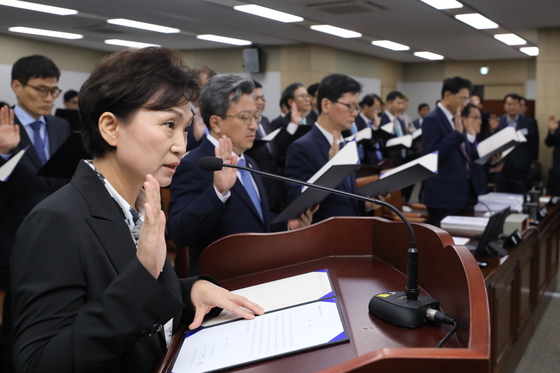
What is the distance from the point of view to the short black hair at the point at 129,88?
114cm

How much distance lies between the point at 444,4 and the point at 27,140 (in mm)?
5839

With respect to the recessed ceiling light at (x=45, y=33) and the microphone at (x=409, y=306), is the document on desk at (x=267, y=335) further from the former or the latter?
the recessed ceiling light at (x=45, y=33)

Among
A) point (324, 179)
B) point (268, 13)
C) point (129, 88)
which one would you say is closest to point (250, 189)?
point (324, 179)

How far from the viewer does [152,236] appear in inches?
38.9

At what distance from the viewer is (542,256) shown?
13.2 ft

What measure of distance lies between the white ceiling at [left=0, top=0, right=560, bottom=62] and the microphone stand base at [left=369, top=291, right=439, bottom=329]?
253 inches

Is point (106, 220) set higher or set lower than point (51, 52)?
lower

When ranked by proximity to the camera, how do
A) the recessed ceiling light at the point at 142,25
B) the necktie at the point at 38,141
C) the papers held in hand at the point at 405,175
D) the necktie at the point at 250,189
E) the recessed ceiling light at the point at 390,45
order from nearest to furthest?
the necktie at the point at 250,189, the papers held in hand at the point at 405,175, the necktie at the point at 38,141, the recessed ceiling light at the point at 142,25, the recessed ceiling light at the point at 390,45

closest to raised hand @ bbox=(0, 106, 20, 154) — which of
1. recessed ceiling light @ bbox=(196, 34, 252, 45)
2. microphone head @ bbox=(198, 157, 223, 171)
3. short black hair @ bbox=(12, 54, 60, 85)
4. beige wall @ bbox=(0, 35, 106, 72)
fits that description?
short black hair @ bbox=(12, 54, 60, 85)

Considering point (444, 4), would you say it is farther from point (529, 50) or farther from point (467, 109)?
point (529, 50)

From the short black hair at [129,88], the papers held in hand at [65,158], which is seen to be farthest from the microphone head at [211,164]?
the papers held in hand at [65,158]

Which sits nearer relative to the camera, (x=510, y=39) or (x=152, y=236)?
(x=152, y=236)

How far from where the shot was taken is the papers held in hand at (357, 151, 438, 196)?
2477 millimetres

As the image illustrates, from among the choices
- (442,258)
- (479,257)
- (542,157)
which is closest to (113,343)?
(442,258)
